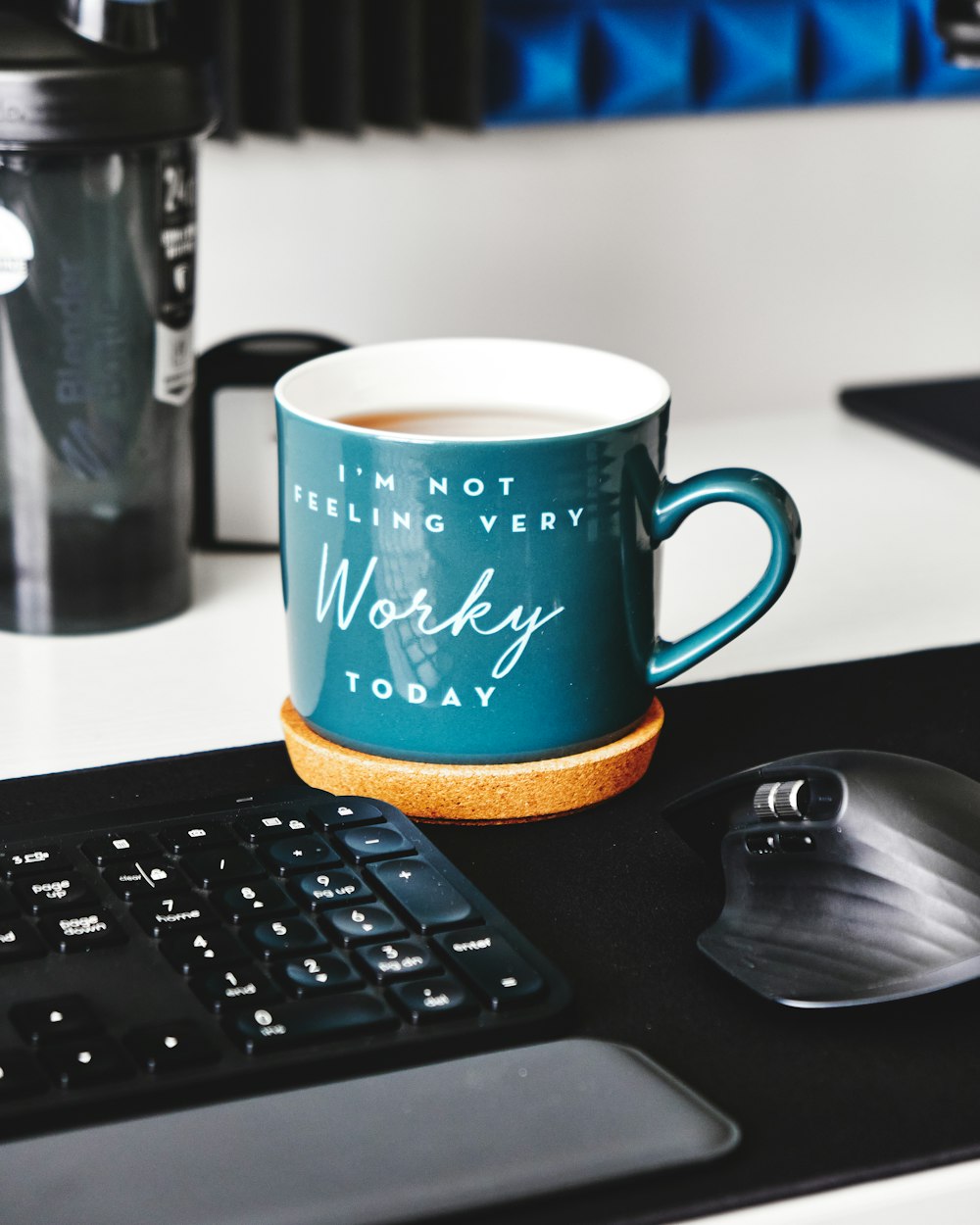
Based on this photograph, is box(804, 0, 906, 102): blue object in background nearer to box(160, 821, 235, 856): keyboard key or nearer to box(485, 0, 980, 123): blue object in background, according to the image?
box(485, 0, 980, 123): blue object in background

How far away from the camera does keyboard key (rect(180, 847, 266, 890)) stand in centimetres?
44

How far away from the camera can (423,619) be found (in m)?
0.49

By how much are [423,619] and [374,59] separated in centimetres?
55

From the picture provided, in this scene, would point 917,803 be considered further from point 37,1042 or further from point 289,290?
point 289,290

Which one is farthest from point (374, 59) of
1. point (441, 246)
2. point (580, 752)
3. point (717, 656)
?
point (580, 752)

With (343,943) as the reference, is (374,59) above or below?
above

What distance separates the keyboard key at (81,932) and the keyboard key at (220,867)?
0.03m

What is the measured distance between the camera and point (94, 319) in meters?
0.63

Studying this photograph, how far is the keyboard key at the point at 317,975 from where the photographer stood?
1.30 ft

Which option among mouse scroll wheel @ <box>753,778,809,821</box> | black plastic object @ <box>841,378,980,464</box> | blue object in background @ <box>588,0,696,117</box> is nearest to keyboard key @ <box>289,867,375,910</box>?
mouse scroll wheel @ <box>753,778,809,821</box>

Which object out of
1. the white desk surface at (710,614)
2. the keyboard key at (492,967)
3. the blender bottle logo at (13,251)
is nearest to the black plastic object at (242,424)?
the white desk surface at (710,614)

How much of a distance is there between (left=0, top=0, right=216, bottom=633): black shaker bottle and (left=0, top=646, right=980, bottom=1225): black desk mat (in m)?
0.14

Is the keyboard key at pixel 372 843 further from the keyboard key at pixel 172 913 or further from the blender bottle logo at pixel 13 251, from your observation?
the blender bottle logo at pixel 13 251

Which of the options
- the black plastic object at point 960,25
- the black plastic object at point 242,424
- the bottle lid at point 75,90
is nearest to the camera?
the bottle lid at point 75,90
